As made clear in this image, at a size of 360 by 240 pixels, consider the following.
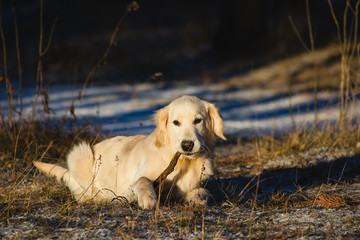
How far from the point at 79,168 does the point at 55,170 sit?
359mm

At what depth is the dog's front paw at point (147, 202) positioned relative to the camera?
3.01 m

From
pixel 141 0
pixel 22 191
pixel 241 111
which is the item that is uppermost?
pixel 141 0

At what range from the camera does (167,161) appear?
336cm

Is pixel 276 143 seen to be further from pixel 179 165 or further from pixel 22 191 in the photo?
pixel 22 191

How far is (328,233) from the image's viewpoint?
8.43 feet

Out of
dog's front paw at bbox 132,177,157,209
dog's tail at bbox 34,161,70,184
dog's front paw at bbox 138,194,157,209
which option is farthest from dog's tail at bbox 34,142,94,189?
dog's front paw at bbox 138,194,157,209

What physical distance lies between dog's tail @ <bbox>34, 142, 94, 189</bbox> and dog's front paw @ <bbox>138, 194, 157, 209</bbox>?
877mm

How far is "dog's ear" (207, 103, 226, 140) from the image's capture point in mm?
3490

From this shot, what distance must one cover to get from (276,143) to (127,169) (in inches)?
97.0

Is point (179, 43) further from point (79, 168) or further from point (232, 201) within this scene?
point (232, 201)

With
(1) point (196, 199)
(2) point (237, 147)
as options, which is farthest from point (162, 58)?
(1) point (196, 199)

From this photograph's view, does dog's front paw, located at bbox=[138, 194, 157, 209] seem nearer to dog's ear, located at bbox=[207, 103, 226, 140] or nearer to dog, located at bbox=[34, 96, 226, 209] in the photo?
dog, located at bbox=[34, 96, 226, 209]

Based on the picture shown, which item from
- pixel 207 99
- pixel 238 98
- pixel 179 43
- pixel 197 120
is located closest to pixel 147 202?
pixel 197 120

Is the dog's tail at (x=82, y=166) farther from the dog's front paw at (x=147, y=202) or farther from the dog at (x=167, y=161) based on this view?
the dog's front paw at (x=147, y=202)
